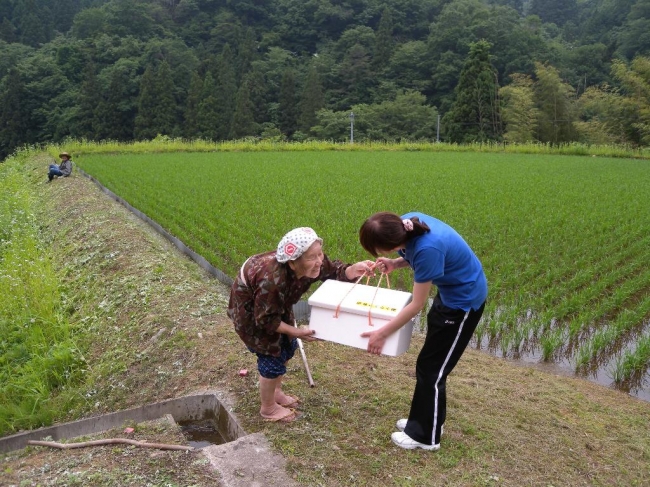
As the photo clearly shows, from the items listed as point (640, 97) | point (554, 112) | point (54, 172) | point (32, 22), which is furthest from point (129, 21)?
point (640, 97)

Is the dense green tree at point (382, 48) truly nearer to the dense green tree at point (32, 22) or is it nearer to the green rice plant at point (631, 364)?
the dense green tree at point (32, 22)

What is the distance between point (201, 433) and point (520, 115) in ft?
102

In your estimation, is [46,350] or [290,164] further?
[290,164]

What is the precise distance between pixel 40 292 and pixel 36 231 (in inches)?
138

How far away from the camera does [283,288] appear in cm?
243

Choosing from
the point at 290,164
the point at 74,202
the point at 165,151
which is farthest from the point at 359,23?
the point at 74,202

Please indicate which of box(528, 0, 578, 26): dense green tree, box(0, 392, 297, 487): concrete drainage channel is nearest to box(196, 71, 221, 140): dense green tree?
box(0, 392, 297, 487): concrete drainage channel

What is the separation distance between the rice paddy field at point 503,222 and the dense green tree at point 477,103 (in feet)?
49.5

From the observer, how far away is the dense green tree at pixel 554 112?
3061 centimetres

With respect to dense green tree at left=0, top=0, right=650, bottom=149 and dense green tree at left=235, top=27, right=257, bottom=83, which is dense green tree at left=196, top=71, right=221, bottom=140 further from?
dense green tree at left=235, top=27, right=257, bottom=83

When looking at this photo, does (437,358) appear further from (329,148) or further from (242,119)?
(242,119)

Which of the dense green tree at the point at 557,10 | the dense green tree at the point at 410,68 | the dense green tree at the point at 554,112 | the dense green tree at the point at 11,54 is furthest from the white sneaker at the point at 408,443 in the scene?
the dense green tree at the point at 557,10

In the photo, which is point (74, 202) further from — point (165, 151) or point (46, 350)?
point (165, 151)

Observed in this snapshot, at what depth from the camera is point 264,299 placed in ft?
7.88
